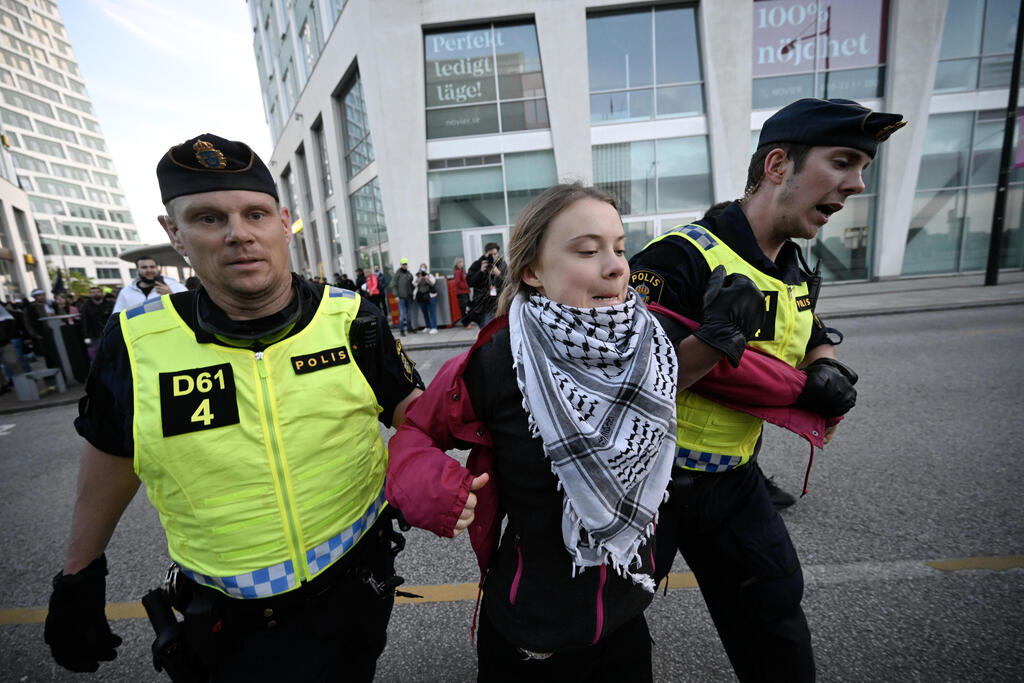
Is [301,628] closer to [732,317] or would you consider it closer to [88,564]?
[88,564]

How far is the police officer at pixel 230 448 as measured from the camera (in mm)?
1134

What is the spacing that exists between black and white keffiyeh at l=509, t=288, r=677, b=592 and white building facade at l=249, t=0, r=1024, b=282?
13028 mm

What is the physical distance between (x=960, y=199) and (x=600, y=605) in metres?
18.6

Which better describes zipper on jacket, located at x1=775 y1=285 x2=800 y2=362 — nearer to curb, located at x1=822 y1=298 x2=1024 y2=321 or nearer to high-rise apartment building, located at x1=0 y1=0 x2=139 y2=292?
curb, located at x1=822 y1=298 x2=1024 y2=321

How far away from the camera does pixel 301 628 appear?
123 cm

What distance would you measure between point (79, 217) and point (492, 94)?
84219 mm

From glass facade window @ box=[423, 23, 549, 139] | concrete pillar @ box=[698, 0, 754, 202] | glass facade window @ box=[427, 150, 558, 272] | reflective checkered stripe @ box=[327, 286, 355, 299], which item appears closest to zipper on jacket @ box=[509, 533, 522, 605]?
reflective checkered stripe @ box=[327, 286, 355, 299]

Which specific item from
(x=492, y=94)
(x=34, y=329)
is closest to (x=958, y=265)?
(x=492, y=94)

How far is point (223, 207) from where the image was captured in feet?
3.85

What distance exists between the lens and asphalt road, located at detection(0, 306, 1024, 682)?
6.07ft

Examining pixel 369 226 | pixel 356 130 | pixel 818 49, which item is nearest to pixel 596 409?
pixel 818 49

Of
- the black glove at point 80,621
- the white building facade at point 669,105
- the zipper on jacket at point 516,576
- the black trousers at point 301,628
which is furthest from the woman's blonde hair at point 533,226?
the white building facade at point 669,105

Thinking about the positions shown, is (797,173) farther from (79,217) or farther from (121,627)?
(79,217)

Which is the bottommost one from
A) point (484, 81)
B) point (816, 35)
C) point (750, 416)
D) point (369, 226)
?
point (750, 416)
